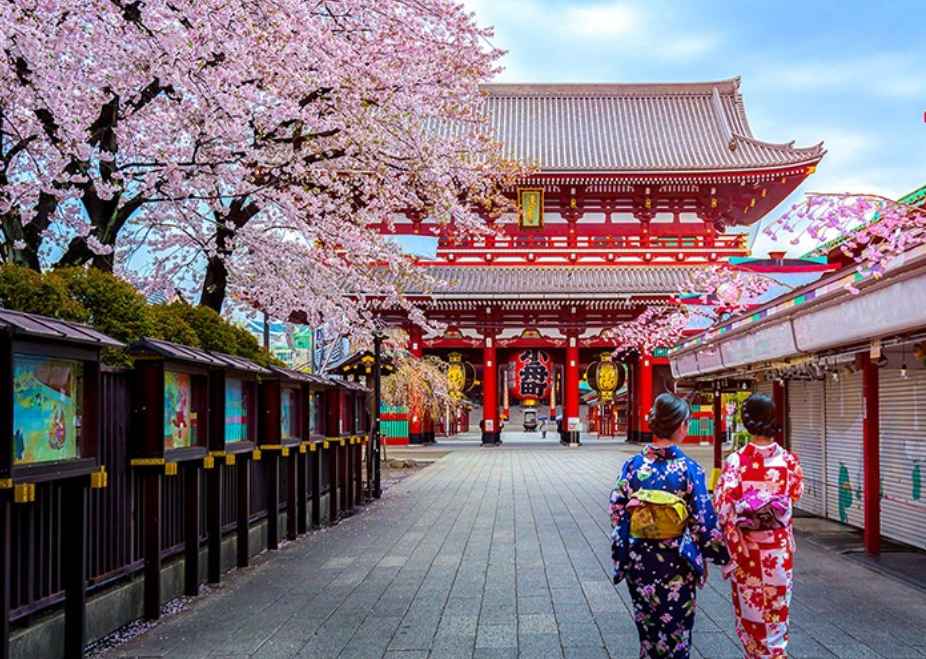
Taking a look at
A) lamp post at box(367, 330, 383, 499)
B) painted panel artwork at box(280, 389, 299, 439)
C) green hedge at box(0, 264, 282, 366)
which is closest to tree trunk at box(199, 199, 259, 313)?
painted panel artwork at box(280, 389, 299, 439)

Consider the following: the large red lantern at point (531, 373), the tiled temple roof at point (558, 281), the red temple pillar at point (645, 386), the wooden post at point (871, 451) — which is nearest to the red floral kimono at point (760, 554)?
the wooden post at point (871, 451)

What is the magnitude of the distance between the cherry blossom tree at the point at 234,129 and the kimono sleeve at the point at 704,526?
645 cm

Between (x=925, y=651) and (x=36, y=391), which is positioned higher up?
(x=36, y=391)

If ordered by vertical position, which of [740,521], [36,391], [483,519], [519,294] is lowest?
[483,519]

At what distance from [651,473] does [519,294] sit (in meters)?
27.0

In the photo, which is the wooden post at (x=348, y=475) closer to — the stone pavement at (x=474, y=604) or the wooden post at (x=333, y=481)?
the wooden post at (x=333, y=481)

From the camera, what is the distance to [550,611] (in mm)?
7188

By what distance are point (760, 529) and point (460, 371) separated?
100.0 feet

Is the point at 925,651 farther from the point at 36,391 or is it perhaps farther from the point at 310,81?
the point at 310,81

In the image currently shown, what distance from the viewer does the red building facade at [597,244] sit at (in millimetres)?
32094

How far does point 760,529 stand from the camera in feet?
16.1

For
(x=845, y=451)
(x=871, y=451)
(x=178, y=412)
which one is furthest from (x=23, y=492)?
(x=845, y=451)

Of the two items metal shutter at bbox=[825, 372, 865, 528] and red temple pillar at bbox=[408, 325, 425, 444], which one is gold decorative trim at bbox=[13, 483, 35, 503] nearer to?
metal shutter at bbox=[825, 372, 865, 528]

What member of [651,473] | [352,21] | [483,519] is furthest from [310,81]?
[651,473]
